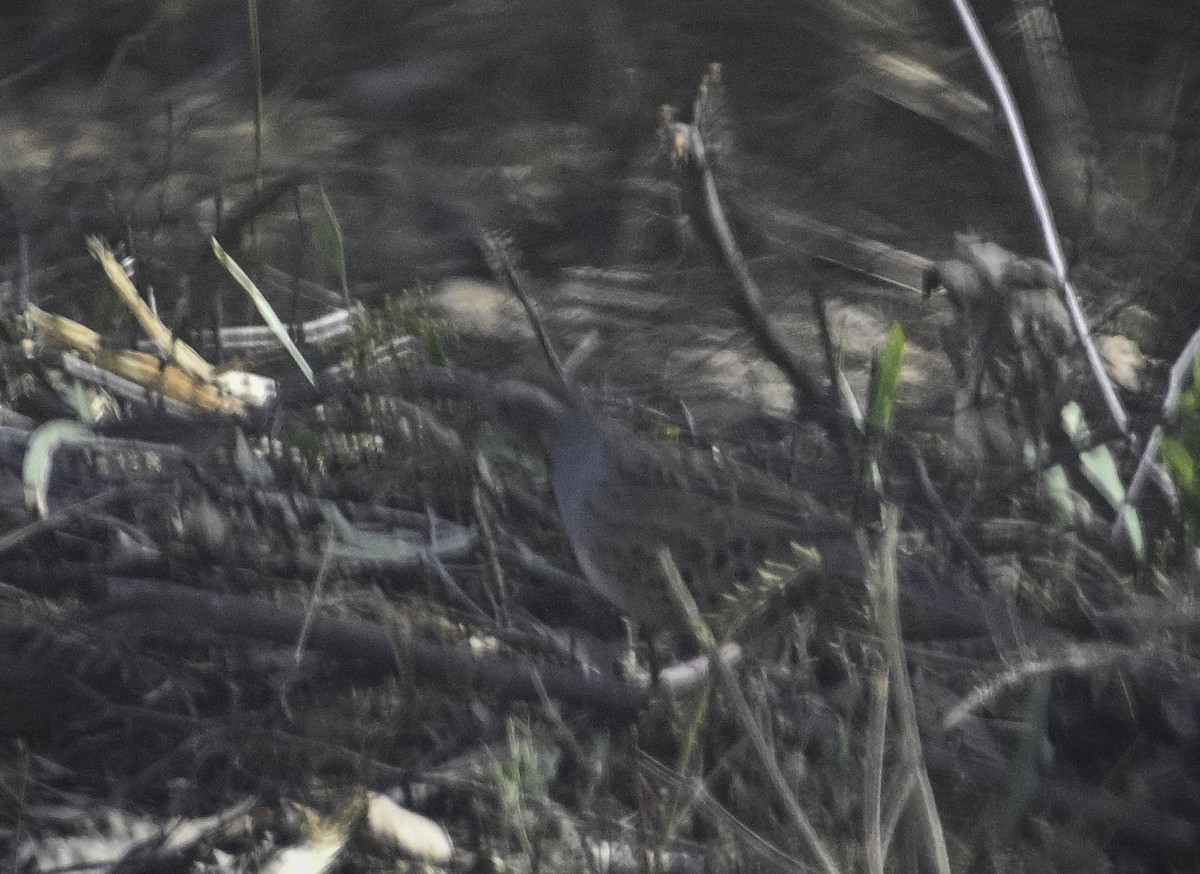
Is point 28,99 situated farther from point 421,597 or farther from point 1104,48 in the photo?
point 1104,48

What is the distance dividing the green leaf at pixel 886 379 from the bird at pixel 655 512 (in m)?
0.21

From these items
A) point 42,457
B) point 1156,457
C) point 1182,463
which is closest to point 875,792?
point 1182,463

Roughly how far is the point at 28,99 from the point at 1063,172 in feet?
10.9

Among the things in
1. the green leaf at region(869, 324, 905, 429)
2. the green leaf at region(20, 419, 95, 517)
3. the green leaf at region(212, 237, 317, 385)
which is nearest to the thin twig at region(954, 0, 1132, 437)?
the green leaf at region(869, 324, 905, 429)

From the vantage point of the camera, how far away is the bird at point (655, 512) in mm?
2742

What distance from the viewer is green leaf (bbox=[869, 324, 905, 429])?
2.46 metres

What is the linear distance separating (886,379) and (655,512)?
0.66 meters

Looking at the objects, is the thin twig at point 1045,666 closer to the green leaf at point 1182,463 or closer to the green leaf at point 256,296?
the green leaf at point 1182,463

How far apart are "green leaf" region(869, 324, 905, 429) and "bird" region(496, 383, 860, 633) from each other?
0.21 m

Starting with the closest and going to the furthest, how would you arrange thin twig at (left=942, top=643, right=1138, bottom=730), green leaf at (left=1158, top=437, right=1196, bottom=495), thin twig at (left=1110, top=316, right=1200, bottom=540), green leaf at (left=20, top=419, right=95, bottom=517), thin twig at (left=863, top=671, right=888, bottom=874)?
1. thin twig at (left=863, top=671, right=888, bottom=874)
2. thin twig at (left=942, top=643, right=1138, bottom=730)
3. green leaf at (left=1158, top=437, right=1196, bottom=495)
4. thin twig at (left=1110, top=316, right=1200, bottom=540)
5. green leaf at (left=20, top=419, right=95, bottom=517)

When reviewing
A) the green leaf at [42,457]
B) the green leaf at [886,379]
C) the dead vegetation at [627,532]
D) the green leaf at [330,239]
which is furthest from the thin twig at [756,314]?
the green leaf at [42,457]

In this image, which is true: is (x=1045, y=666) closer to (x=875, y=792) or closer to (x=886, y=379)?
(x=875, y=792)

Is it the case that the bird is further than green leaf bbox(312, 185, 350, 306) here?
No

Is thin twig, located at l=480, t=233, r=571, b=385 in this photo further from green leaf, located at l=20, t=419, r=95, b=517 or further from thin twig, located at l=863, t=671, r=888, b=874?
thin twig, located at l=863, t=671, r=888, b=874
